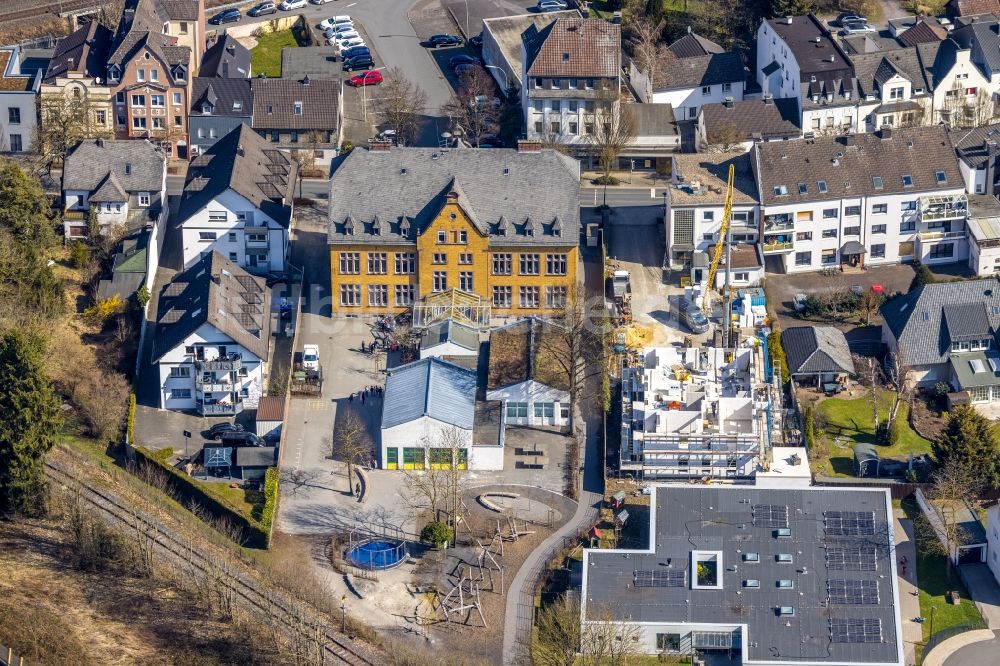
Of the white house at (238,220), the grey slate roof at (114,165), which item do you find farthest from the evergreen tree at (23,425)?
the grey slate roof at (114,165)

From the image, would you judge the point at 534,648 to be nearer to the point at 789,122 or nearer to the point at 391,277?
the point at 391,277

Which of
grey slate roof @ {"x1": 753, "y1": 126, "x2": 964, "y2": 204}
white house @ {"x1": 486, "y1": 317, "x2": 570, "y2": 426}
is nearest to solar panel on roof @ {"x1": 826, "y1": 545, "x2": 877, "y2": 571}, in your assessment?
white house @ {"x1": 486, "y1": 317, "x2": 570, "y2": 426}

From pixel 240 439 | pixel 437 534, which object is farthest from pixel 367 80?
pixel 437 534

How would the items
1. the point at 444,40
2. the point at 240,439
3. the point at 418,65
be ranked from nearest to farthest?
the point at 240,439, the point at 418,65, the point at 444,40

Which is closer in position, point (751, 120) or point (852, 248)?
point (852, 248)

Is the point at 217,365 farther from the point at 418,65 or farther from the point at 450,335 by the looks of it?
the point at 418,65

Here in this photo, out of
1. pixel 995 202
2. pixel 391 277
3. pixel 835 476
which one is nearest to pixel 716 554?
pixel 835 476

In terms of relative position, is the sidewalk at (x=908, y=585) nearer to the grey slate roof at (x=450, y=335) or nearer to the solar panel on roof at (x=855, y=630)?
the solar panel on roof at (x=855, y=630)

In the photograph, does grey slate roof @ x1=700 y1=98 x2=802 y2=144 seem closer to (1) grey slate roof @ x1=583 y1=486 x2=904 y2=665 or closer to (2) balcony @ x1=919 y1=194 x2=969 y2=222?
(2) balcony @ x1=919 y1=194 x2=969 y2=222
